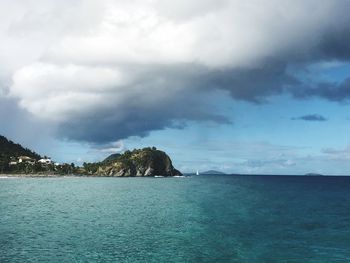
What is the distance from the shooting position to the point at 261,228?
261ft

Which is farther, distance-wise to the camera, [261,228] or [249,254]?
[261,228]

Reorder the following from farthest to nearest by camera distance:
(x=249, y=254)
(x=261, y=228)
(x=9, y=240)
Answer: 1. (x=261, y=228)
2. (x=9, y=240)
3. (x=249, y=254)

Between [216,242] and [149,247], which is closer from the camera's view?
[149,247]

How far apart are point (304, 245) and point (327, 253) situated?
18.2 feet

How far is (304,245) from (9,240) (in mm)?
45934

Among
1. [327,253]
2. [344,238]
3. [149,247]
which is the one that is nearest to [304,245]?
[327,253]

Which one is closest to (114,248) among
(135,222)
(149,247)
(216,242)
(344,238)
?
(149,247)

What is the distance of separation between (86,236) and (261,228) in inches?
1341

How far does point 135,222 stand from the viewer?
85000 mm

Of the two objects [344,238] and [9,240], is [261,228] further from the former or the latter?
[9,240]

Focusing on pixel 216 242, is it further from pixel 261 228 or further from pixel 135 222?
pixel 135 222

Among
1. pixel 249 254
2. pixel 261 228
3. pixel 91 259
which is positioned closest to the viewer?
pixel 91 259

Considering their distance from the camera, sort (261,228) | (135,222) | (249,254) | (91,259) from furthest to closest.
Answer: (135,222) < (261,228) < (249,254) < (91,259)

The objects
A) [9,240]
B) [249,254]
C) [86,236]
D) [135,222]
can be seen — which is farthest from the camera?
[135,222]
